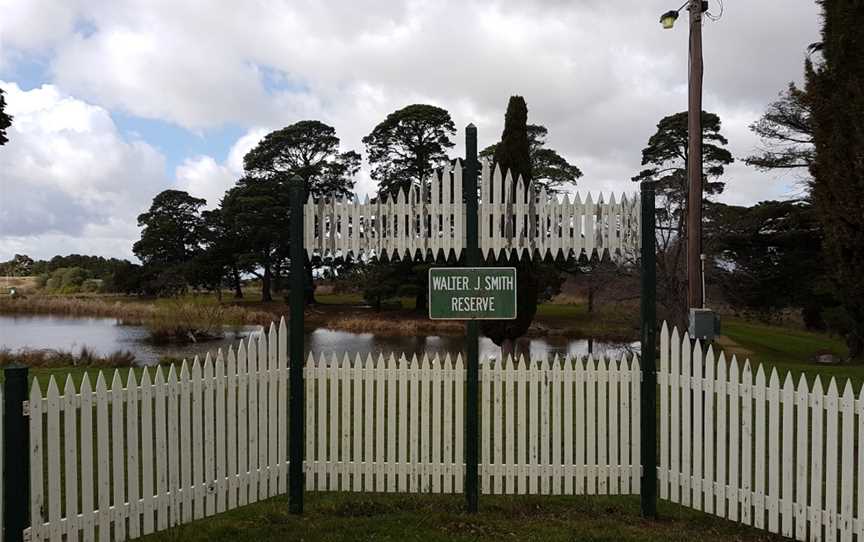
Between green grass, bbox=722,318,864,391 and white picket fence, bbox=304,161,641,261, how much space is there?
10.5 meters

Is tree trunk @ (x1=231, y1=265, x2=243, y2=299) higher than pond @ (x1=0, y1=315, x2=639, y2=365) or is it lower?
higher

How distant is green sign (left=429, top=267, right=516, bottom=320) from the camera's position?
5070mm

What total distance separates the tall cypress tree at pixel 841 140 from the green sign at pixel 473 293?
1524 centimetres

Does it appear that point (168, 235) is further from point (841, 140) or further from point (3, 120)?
point (841, 140)

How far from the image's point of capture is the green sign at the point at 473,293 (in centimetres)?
507

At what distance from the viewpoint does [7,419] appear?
12.5ft

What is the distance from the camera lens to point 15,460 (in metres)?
3.81

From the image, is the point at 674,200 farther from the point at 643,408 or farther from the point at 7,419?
the point at 7,419

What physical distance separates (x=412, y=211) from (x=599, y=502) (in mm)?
3226

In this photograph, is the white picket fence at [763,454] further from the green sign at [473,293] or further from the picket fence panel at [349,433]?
the green sign at [473,293]

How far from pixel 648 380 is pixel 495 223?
1.92 meters

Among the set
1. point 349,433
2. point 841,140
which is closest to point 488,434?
point 349,433

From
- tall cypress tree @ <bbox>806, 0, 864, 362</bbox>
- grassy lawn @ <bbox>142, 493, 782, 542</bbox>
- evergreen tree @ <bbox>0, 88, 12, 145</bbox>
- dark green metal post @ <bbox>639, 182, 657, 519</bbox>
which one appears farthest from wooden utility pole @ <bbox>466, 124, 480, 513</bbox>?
tall cypress tree @ <bbox>806, 0, 864, 362</bbox>

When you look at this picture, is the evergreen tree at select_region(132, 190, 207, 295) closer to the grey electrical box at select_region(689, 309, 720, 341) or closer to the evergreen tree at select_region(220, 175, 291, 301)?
the evergreen tree at select_region(220, 175, 291, 301)
